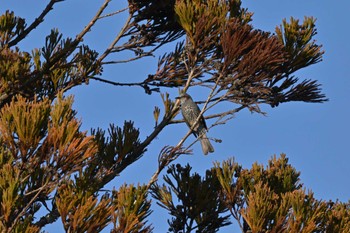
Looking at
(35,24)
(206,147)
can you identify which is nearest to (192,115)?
(206,147)

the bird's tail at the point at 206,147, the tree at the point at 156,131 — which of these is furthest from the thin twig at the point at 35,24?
the bird's tail at the point at 206,147

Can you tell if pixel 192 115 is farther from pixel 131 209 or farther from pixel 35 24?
pixel 131 209

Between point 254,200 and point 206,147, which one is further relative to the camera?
point 206,147

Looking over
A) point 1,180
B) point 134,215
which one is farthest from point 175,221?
point 1,180

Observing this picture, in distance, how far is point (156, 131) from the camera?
7.06 metres

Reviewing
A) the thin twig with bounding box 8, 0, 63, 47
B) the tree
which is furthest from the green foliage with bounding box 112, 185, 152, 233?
the thin twig with bounding box 8, 0, 63, 47

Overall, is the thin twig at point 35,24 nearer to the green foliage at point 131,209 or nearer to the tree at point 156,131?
the tree at point 156,131

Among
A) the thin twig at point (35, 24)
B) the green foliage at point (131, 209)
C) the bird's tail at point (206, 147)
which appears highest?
the thin twig at point (35, 24)

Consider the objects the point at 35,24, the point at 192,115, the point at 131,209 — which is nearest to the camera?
the point at 131,209

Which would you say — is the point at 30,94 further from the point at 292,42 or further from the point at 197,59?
the point at 292,42

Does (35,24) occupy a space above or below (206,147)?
above

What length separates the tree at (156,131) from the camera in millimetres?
5301

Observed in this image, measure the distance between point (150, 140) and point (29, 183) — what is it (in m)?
1.76

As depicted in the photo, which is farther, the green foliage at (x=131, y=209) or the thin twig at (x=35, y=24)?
the thin twig at (x=35, y=24)
